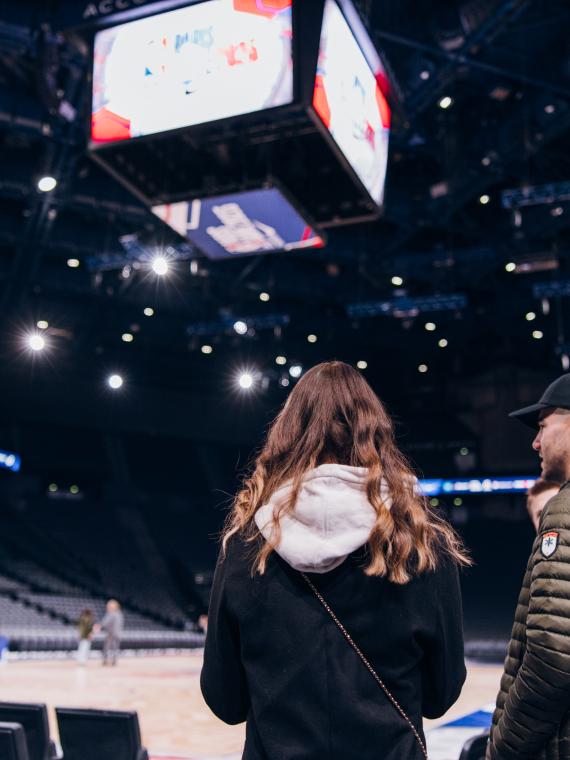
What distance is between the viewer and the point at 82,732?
325 centimetres

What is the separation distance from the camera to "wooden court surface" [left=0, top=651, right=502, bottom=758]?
22.3 feet

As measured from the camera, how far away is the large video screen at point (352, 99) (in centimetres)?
464

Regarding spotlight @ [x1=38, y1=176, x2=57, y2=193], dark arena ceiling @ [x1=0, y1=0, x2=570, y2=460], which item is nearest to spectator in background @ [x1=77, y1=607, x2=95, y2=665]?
dark arena ceiling @ [x1=0, y1=0, x2=570, y2=460]

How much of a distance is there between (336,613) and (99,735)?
2.19 metres

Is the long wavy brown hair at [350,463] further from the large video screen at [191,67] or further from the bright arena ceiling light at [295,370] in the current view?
the bright arena ceiling light at [295,370]

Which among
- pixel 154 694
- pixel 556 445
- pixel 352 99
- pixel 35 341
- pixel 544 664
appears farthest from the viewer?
pixel 35 341

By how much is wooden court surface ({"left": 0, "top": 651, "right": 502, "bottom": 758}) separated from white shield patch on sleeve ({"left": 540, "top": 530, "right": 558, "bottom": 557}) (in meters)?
4.77

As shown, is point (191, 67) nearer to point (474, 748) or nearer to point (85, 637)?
point (474, 748)

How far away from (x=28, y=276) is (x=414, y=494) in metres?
17.3

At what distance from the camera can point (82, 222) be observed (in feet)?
52.6

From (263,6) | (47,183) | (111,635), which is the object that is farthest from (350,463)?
(111,635)

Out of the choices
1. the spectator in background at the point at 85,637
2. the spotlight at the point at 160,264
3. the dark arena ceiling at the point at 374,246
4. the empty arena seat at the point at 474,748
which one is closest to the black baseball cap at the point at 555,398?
the empty arena seat at the point at 474,748

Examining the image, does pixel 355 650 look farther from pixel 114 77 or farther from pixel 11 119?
pixel 11 119

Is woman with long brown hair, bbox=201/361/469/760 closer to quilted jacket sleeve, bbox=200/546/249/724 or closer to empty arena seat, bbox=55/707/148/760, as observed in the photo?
quilted jacket sleeve, bbox=200/546/249/724
